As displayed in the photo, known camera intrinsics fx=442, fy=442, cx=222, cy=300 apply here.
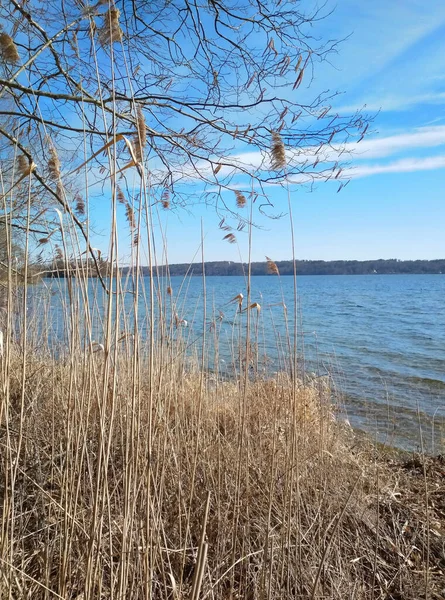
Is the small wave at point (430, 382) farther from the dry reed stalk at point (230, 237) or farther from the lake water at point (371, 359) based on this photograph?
the dry reed stalk at point (230, 237)

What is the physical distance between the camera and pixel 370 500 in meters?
2.35

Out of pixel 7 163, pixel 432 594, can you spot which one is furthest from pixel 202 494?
pixel 7 163

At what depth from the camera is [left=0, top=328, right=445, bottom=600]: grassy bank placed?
1.14m

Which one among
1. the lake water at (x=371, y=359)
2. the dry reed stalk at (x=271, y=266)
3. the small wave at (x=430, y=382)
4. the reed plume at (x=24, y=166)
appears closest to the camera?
the reed plume at (x=24, y=166)

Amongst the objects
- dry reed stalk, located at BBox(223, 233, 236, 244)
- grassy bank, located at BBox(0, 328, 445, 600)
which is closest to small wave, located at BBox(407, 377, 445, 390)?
grassy bank, located at BBox(0, 328, 445, 600)

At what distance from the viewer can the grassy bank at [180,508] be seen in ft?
3.75

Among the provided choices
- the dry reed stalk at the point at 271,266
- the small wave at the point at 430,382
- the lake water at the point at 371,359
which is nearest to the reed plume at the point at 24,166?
the lake water at the point at 371,359

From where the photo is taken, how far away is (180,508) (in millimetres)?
1418

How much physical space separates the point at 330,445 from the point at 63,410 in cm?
180

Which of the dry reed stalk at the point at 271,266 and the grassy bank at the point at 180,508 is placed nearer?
the grassy bank at the point at 180,508

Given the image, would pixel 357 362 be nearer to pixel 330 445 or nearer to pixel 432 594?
pixel 330 445

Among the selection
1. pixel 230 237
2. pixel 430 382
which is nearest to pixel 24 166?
pixel 230 237

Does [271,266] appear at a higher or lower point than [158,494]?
higher

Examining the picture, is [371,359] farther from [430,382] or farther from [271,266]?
[271,266]
